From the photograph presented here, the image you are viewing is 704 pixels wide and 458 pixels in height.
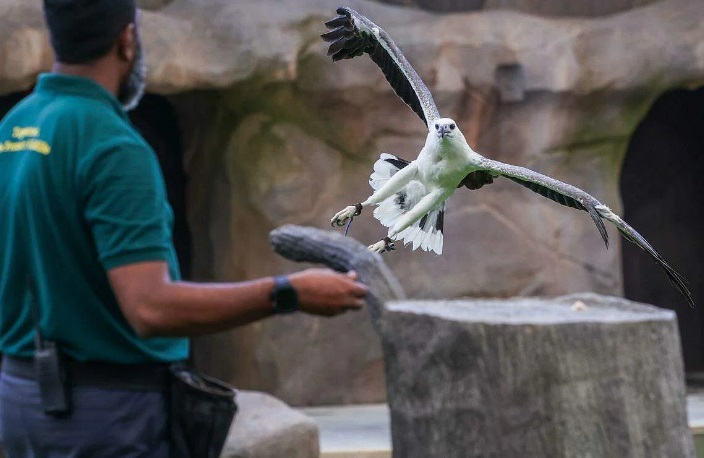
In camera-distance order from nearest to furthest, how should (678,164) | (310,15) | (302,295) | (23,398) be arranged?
1. (302,295)
2. (23,398)
3. (310,15)
4. (678,164)

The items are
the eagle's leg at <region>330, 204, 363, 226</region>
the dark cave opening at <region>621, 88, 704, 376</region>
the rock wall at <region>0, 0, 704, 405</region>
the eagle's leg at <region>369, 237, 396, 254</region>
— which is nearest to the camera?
the eagle's leg at <region>369, 237, 396, 254</region>

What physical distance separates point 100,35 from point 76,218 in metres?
0.19

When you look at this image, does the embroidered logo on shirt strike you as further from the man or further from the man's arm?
the man's arm

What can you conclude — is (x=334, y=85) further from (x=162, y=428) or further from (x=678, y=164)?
(x=162, y=428)

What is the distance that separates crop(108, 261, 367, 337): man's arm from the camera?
3.77 ft

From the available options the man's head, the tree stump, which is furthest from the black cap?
the tree stump

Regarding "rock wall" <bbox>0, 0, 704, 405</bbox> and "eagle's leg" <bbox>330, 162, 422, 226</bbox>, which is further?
"rock wall" <bbox>0, 0, 704, 405</bbox>

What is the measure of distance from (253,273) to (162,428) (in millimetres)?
3569

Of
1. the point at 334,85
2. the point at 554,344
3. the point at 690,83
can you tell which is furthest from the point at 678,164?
the point at 554,344

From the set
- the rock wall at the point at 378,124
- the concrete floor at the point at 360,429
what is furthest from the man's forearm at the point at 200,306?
the rock wall at the point at 378,124

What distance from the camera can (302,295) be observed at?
1.14 meters

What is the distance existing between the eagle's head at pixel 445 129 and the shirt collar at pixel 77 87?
0.53 metres

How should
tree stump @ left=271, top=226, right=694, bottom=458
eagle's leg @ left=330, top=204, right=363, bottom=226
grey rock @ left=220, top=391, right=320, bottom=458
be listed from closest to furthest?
eagle's leg @ left=330, top=204, right=363, bottom=226 < tree stump @ left=271, top=226, right=694, bottom=458 < grey rock @ left=220, top=391, right=320, bottom=458

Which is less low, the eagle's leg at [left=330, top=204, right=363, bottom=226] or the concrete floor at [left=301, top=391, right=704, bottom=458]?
the eagle's leg at [left=330, top=204, right=363, bottom=226]
